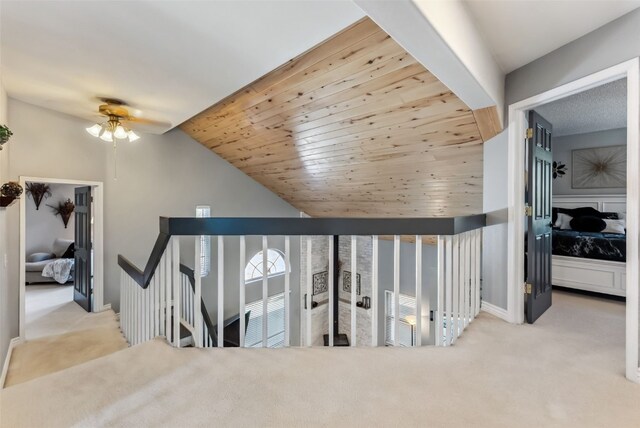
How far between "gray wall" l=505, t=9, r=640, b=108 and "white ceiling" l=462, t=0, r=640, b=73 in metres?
0.05

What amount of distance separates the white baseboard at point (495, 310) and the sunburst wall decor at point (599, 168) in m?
3.43

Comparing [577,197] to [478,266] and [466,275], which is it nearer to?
[478,266]

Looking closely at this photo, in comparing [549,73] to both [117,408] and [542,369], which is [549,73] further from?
[117,408]

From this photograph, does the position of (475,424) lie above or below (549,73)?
below

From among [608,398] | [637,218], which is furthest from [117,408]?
[637,218]

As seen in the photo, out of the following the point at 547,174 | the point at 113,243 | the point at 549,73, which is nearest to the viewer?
the point at 549,73

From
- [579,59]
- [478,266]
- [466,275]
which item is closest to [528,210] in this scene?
[478,266]

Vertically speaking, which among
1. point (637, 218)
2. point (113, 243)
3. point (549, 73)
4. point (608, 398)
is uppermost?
point (549, 73)

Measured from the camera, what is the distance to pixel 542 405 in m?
1.43

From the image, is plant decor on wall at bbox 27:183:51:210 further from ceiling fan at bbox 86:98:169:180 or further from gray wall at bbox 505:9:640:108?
gray wall at bbox 505:9:640:108

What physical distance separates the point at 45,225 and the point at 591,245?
9.92 meters

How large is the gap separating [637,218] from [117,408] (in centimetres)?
291

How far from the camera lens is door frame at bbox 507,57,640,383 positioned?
156 centimetres

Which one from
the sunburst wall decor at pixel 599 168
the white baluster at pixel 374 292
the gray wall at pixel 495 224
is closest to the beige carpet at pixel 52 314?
the white baluster at pixel 374 292
